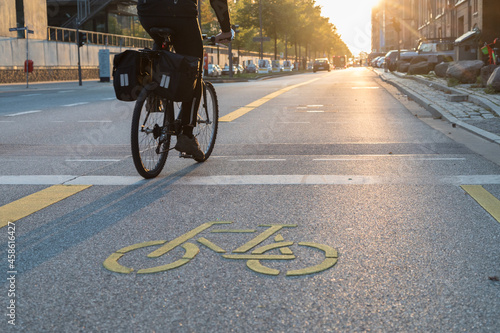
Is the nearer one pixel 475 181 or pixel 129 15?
pixel 475 181

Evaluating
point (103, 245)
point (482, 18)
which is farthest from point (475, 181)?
point (482, 18)

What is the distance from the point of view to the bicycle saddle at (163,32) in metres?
4.93

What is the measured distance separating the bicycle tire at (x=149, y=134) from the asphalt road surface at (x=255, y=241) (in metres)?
0.14

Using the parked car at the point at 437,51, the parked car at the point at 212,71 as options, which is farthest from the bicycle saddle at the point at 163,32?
the parked car at the point at 212,71

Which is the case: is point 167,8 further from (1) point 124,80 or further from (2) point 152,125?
(2) point 152,125

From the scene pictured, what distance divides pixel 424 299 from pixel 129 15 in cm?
5590

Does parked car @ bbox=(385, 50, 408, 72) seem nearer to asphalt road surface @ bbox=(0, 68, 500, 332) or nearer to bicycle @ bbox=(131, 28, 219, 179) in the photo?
asphalt road surface @ bbox=(0, 68, 500, 332)

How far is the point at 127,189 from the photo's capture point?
473 cm

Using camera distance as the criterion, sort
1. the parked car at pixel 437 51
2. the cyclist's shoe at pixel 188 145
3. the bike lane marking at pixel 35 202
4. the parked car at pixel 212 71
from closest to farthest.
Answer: the bike lane marking at pixel 35 202 → the cyclist's shoe at pixel 188 145 → the parked car at pixel 437 51 → the parked car at pixel 212 71

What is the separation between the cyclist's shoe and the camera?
5469 mm

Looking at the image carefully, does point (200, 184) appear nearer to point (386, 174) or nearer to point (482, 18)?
point (386, 174)

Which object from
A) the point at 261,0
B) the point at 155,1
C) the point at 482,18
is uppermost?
the point at 261,0

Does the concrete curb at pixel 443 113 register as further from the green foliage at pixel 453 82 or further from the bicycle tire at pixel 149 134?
the bicycle tire at pixel 149 134

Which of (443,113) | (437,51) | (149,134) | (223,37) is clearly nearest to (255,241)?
(149,134)
